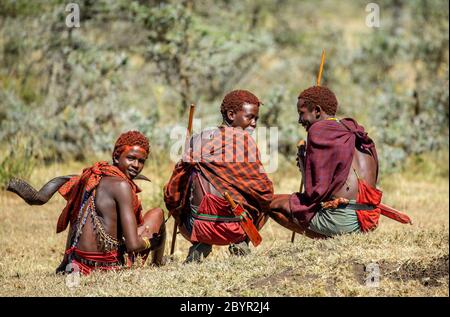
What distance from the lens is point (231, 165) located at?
19.5 ft

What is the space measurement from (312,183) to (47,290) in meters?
2.15

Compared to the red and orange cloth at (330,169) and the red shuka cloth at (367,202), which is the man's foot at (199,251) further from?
the red shuka cloth at (367,202)

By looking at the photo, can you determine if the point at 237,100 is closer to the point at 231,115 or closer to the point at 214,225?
the point at 231,115

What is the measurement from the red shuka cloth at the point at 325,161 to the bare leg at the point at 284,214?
8 centimetres

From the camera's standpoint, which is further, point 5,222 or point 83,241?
point 5,222

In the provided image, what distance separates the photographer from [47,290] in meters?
5.05

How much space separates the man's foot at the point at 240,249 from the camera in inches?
236

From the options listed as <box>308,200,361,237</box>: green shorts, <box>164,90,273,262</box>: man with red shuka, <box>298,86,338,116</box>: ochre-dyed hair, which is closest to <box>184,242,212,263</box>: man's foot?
<box>164,90,273,262</box>: man with red shuka

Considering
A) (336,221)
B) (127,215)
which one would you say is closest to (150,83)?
(336,221)

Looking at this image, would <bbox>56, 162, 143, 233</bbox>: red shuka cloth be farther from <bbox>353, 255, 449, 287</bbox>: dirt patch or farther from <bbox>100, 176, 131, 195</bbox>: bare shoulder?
<bbox>353, 255, 449, 287</bbox>: dirt patch

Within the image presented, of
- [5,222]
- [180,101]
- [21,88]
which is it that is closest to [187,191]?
[5,222]

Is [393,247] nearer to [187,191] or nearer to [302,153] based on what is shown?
[302,153]

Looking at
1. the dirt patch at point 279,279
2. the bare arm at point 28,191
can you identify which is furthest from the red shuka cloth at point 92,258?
the dirt patch at point 279,279

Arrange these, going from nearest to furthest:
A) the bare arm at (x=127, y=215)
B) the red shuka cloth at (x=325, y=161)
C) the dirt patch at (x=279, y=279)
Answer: the dirt patch at (x=279, y=279), the bare arm at (x=127, y=215), the red shuka cloth at (x=325, y=161)
